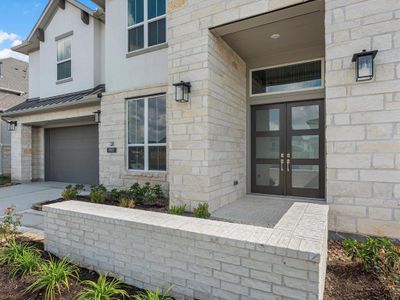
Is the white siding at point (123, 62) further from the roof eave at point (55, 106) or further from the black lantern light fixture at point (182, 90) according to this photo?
the black lantern light fixture at point (182, 90)

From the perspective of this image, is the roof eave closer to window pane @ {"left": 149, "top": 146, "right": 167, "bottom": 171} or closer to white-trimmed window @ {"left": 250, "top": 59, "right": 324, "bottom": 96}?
window pane @ {"left": 149, "top": 146, "right": 167, "bottom": 171}

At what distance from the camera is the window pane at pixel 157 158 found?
257 inches

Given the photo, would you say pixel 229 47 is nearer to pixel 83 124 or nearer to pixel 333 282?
pixel 333 282

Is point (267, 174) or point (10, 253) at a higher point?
point (267, 174)

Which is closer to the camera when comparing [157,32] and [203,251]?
[203,251]

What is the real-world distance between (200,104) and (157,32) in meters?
3.26

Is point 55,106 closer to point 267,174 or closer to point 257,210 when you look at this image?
point 267,174

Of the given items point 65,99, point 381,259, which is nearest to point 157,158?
point 65,99

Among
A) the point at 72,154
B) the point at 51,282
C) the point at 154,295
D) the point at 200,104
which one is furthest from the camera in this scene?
the point at 72,154

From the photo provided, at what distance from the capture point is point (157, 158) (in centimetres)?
664

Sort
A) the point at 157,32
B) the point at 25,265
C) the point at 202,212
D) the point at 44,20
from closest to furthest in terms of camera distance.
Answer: the point at 25,265, the point at 202,212, the point at 157,32, the point at 44,20

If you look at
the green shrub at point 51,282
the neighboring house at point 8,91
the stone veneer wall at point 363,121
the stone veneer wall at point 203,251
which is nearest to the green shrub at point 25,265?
the green shrub at point 51,282

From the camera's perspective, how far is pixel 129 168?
709 cm

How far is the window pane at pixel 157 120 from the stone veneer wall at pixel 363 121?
13.3 ft
